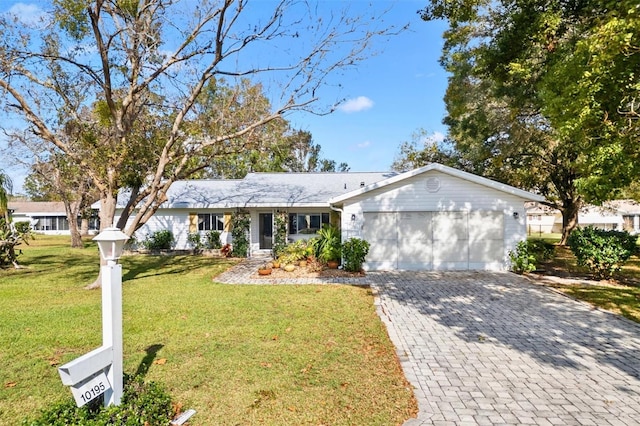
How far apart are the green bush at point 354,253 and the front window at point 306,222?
5.08 meters

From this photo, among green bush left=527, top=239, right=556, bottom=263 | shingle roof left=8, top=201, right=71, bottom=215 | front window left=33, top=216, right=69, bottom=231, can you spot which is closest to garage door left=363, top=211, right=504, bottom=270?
green bush left=527, top=239, right=556, bottom=263

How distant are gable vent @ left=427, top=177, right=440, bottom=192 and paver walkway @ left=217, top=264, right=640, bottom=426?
15.3 ft

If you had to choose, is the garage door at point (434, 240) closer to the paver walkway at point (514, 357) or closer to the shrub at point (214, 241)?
the paver walkway at point (514, 357)

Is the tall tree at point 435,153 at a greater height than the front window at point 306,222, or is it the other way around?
the tall tree at point 435,153

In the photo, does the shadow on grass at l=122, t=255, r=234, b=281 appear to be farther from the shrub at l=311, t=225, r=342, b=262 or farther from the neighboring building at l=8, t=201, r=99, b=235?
the neighboring building at l=8, t=201, r=99, b=235

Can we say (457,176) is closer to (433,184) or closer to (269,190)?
(433,184)

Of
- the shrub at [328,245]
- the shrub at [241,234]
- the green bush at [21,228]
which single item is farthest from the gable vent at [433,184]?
the green bush at [21,228]

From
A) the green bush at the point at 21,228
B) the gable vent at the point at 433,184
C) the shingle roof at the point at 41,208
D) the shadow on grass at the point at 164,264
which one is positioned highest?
the shingle roof at the point at 41,208

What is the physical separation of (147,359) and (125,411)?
6.28ft

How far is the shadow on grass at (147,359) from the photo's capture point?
4.64 m

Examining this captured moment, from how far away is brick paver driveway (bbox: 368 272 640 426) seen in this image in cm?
383

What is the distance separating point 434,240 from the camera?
1323 cm

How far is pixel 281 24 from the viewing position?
10547mm

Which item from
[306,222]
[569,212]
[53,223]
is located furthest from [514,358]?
[53,223]
